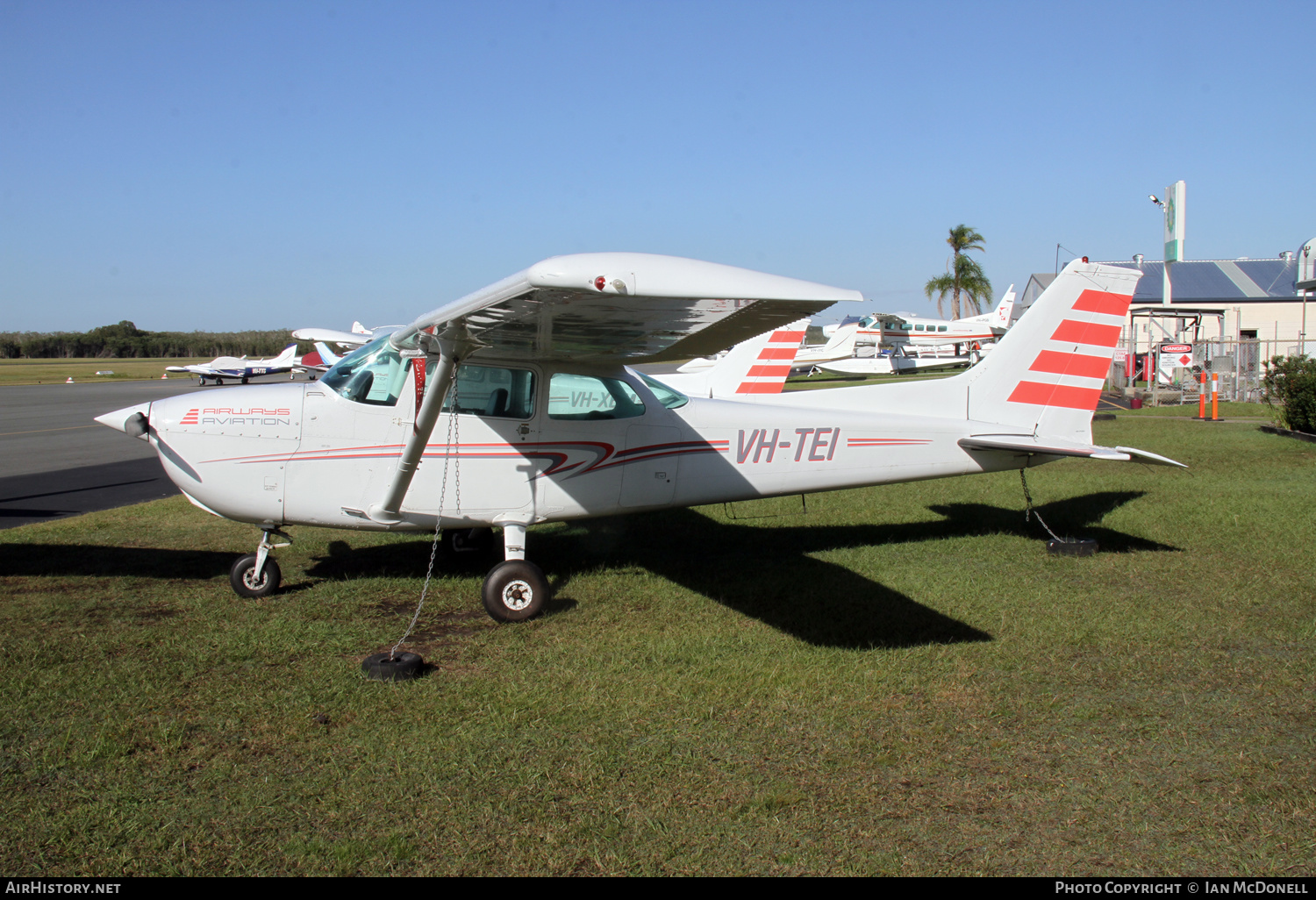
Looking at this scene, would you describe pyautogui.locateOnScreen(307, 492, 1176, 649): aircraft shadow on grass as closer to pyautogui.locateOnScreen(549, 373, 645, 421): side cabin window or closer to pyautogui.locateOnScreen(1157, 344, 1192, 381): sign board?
pyautogui.locateOnScreen(549, 373, 645, 421): side cabin window

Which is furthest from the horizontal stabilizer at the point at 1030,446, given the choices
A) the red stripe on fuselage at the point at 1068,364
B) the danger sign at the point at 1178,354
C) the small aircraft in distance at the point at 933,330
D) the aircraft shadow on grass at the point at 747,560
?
the small aircraft in distance at the point at 933,330

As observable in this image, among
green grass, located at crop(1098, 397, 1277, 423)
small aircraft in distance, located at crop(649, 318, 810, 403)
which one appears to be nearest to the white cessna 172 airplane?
small aircraft in distance, located at crop(649, 318, 810, 403)

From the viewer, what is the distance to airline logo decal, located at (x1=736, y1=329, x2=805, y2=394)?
49.7 ft

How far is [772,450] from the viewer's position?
7.22 meters

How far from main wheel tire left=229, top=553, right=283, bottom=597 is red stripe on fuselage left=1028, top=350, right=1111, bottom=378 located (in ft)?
21.9

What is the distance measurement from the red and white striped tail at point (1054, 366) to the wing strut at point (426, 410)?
15.7ft

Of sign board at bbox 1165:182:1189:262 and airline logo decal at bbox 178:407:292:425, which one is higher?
sign board at bbox 1165:182:1189:262

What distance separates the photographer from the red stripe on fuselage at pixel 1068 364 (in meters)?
7.74

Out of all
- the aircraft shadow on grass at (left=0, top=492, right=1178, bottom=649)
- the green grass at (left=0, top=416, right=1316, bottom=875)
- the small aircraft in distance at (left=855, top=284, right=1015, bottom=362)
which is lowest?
the green grass at (left=0, top=416, right=1316, bottom=875)

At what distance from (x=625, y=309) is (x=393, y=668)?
242cm

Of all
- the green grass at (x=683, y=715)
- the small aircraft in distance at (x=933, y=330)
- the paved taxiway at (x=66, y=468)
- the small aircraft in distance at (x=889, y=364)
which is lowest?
the green grass at (x=683, y=715)

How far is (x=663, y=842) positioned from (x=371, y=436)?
4.14 m

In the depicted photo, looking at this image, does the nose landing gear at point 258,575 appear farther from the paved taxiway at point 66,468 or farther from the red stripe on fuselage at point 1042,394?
the red stripe on fuselage at point 1042,394

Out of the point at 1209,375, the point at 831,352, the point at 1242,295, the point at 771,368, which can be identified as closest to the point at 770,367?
the point at 771,368
